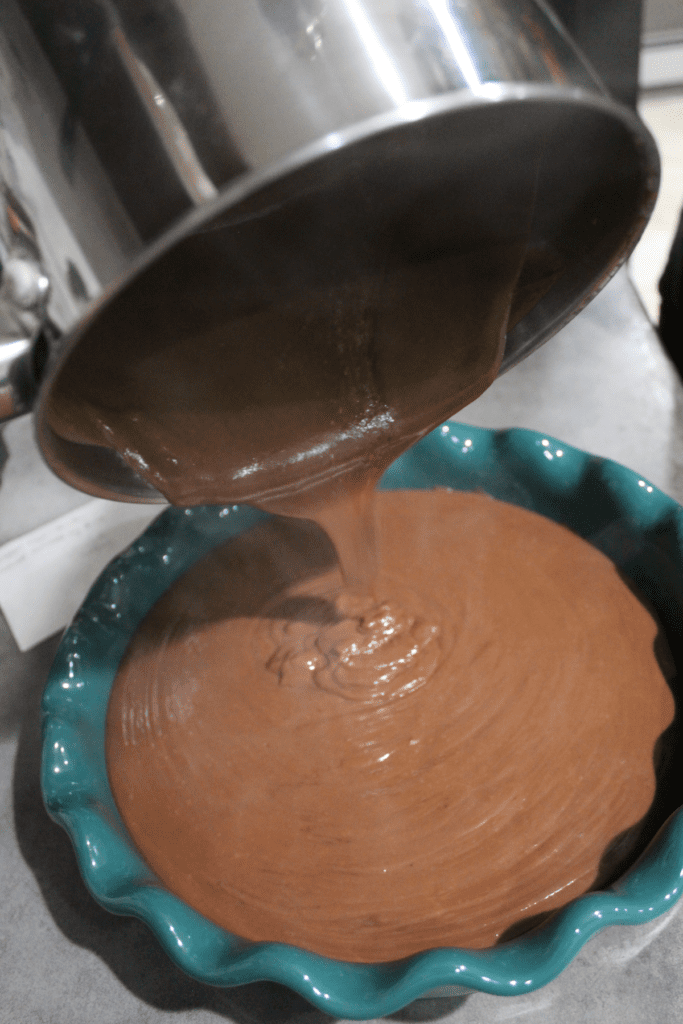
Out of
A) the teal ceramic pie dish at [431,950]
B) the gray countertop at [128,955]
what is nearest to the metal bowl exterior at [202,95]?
the teal ceramic pie dish at [431,950]

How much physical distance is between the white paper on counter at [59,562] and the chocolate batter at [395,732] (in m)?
0.20

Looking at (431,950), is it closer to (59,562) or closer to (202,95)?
(202,95)

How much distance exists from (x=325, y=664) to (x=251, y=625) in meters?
0.13

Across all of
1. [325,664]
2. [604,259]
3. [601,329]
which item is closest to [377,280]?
[604,259]

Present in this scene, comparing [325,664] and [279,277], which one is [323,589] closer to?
[325,664]

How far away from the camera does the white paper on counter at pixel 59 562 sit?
4.40ft

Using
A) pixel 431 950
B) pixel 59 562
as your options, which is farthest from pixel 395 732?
pixel 59 562

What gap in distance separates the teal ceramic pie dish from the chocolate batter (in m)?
0.03

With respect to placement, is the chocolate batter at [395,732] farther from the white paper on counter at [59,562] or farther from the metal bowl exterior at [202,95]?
the metal bowl exterior at [202,95]

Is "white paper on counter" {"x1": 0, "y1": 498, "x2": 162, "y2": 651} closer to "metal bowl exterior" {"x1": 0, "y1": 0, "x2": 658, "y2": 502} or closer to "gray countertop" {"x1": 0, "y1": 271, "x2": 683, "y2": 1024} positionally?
"gray countertop" {"x1": 0, "y1": 271, "x2": 683, "y2": 1024}

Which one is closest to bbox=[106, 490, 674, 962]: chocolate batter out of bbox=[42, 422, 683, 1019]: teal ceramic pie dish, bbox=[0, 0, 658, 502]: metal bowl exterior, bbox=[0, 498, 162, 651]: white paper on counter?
bbox=[42, 422, 683, 1019]: teal ceramic pie dish

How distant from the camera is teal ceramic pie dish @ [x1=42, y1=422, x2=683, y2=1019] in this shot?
770 millimetres

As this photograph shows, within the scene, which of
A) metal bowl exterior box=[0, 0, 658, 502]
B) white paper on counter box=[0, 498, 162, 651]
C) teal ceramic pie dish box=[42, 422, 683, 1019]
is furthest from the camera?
white paper on counter box=[0, 498, 162, 651]

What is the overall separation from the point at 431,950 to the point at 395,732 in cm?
31
